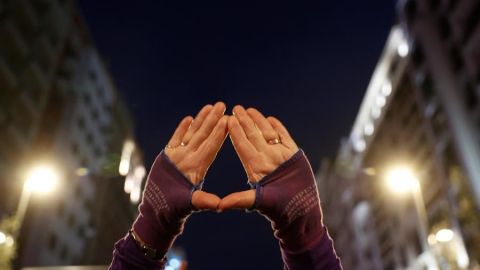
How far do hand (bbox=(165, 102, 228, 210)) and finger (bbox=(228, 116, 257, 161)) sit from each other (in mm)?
42

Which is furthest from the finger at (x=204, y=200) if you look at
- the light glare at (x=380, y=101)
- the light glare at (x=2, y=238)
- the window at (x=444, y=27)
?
the light glare at (x=380, y=101)

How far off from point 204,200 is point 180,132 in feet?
1.63

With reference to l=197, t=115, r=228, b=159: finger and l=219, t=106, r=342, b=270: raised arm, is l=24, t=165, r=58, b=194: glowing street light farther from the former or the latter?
l=219, t=106, r=342, b=270: raised arm

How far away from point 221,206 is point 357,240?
3252 inches

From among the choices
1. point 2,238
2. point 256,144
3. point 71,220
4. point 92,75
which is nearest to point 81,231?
point 71,220

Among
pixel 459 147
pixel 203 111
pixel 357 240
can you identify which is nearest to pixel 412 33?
pixel 459 147

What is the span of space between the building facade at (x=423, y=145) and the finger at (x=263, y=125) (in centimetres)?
1935

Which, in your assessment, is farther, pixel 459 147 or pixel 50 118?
pixel 50 118

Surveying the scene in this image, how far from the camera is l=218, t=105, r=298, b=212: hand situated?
251cm

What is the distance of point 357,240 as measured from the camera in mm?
81062

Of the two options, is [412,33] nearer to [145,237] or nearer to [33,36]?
[33,36]

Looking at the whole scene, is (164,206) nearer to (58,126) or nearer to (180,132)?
(180,132)

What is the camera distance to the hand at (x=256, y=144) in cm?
251

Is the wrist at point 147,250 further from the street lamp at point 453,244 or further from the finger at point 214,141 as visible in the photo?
the street lamp at point 453,244
